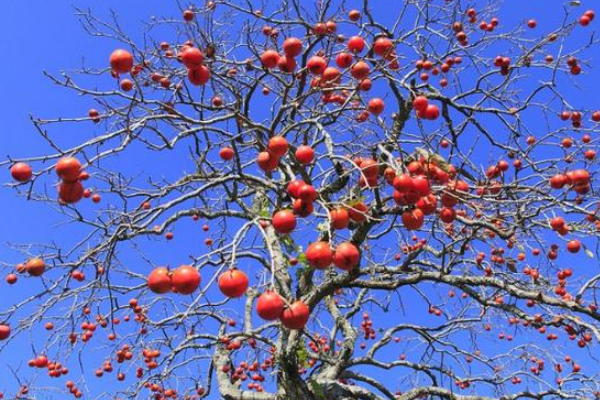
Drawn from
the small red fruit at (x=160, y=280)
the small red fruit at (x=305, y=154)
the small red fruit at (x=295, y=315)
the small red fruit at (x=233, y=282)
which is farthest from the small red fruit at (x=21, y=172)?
the small red fruit at (x=295, y=315)

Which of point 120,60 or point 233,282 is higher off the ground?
point 120,60

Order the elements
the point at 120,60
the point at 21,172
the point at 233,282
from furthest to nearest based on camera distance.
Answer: the point at 120,60 < the point at 21,172 < the point at 233,282

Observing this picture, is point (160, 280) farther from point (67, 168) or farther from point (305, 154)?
point (305, 154)

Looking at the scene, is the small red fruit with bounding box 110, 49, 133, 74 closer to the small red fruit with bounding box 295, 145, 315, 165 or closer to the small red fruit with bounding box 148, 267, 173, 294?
the small red fruit with bounding box 295, 145, 315, 165

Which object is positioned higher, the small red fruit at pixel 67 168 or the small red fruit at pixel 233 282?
the small red fruit at pixel 67 168

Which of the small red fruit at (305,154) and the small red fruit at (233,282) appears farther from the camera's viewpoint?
the small red fruit at (305,154)

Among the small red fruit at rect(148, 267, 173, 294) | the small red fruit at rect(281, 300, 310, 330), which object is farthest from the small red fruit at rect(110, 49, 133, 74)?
the small red fruit at rect(281, 300, 310, 330)

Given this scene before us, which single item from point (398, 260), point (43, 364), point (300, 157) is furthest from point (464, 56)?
point (43, 364)

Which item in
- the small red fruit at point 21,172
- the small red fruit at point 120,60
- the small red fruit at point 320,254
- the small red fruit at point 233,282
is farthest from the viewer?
the small red fruit at point 120,60

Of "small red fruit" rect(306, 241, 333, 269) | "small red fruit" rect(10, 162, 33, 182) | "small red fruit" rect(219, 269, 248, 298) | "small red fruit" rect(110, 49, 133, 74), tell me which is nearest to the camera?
"small red fruit" rect(219, 269, 248, 298)

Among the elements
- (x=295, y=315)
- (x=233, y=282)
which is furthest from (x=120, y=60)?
(x=295, y=315)

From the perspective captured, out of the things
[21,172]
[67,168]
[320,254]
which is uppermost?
[21,172]

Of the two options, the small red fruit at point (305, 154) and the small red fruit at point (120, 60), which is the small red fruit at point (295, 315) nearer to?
the small red fruit at point (305, 154)

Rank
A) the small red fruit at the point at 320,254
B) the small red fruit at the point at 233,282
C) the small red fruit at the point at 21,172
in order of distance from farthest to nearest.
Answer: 1. the small red fruit at the point at 21,172
2. the small red fruit at the point at 320,254
3. the small red fruit at the point at 233,282
